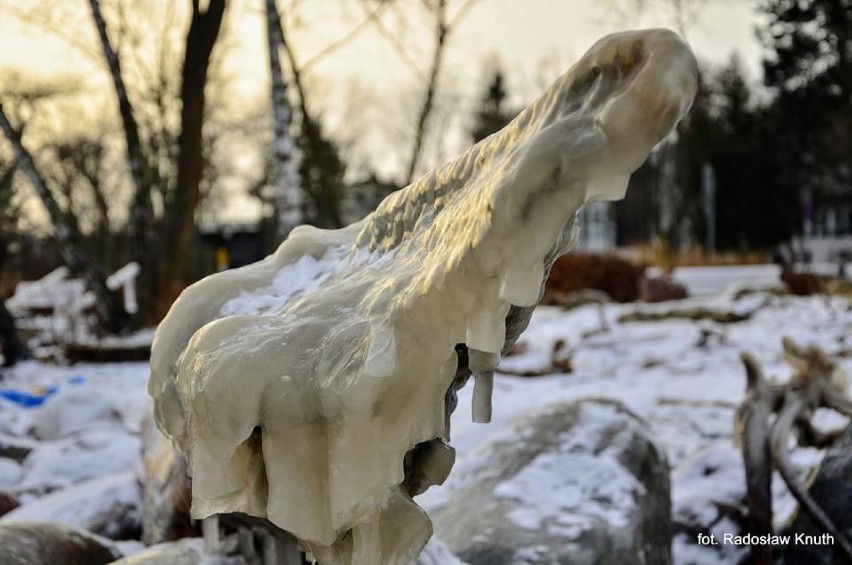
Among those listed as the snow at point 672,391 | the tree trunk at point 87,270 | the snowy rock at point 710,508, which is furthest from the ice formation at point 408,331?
the tree trunk at point 87,270

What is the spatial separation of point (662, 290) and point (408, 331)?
528 inches

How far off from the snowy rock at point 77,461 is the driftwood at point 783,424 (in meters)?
2.19

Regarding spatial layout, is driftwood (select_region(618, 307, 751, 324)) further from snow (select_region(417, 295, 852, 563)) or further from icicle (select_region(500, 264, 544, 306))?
icicle (select_region(500, 264, 544, 306))

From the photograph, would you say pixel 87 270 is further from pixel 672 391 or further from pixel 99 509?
pixel 99 509

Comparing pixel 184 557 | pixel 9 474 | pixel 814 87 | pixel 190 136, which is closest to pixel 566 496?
pixel 184 557

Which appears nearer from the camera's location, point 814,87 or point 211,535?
point 211,535

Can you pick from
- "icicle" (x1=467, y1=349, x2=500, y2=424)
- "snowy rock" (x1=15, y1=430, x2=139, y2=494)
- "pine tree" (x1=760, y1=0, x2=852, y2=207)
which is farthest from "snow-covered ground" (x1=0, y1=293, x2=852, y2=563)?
"pine tree" (x1=760, y1=0, x2=852, y2=207)

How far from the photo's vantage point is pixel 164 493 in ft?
6.19

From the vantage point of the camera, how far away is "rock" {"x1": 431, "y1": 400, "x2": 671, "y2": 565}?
1.72 meters

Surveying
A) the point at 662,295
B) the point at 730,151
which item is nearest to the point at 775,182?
the point at 730,151

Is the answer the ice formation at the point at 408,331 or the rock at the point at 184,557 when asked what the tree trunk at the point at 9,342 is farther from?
the ice formation at the point at 408,331

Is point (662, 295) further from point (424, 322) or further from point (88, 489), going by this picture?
point (424, 322)

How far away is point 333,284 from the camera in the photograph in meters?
0.90

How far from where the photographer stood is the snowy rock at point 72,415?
13.1 feet
